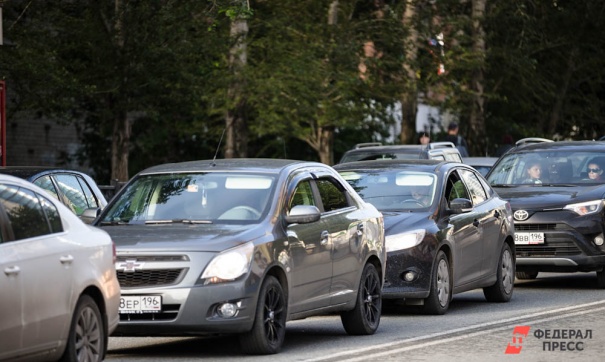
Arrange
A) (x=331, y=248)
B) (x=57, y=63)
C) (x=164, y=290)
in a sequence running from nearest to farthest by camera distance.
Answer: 1. (x=164, y=290)
2. (x=331, y=248)
3. (x=57, y=63)

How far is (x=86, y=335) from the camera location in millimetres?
9742

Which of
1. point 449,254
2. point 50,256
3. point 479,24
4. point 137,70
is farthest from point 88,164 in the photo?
point 50,256

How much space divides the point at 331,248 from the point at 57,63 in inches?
496

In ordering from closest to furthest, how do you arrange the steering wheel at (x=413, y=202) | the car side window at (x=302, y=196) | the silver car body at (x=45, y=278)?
1. the silver car body at (x=45, y=278)
2. the car side window at (x=302, y=196)
3. the steering wheel at (x=413, y=202)

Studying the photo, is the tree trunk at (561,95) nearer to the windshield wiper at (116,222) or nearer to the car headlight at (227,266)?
the windshield wiper at (116,222)

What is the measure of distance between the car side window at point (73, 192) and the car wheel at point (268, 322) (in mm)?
4867

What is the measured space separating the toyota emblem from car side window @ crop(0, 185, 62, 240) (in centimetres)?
1000

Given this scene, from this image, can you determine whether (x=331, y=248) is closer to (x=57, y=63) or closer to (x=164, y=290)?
(x=164, y=290)

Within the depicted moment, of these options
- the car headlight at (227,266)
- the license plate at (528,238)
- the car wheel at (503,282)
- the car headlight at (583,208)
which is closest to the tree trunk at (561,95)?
the car headlight at (583,208)

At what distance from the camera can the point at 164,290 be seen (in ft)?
36.6

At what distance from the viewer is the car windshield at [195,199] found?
12.2m

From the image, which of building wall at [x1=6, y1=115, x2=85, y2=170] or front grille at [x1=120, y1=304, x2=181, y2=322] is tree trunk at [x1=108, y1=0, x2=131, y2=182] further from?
front grille at [x1=120, y1=304, x2=181, y2=322]

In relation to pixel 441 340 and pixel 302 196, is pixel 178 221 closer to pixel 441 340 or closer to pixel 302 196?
pixel 302 196

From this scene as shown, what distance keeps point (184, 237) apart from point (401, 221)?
4.30 metres
